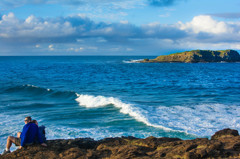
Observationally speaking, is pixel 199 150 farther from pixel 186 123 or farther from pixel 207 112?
pixel 207 112

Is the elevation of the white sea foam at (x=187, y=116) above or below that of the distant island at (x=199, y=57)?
below

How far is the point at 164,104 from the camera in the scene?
2159cm

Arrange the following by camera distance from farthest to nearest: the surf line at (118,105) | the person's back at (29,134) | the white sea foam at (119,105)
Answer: the white sea foam at (119,105) < the surf line at (118,105) < the person's back at (29,134)

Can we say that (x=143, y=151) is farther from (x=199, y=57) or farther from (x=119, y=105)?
(x=199, y=57)

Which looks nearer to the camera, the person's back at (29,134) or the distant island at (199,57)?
the person's back at (29,134)

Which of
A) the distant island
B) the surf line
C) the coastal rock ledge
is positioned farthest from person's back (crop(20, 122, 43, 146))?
the distant island

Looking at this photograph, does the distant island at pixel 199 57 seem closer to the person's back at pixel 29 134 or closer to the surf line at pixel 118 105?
the surf line at pixel 118 105

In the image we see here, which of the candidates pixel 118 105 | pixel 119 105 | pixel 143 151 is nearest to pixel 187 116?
pixel 119 105

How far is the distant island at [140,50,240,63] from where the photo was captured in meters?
129

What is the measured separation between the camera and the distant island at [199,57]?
422 ft

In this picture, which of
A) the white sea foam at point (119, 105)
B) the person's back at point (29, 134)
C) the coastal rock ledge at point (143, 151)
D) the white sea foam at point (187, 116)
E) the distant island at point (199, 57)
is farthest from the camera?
the distant island at point (199, 57)

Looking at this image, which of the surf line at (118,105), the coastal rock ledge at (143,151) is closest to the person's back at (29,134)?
the coastal rock ledge at (143,151)

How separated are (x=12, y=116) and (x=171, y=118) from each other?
12170 millimetres

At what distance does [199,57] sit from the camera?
425ft
